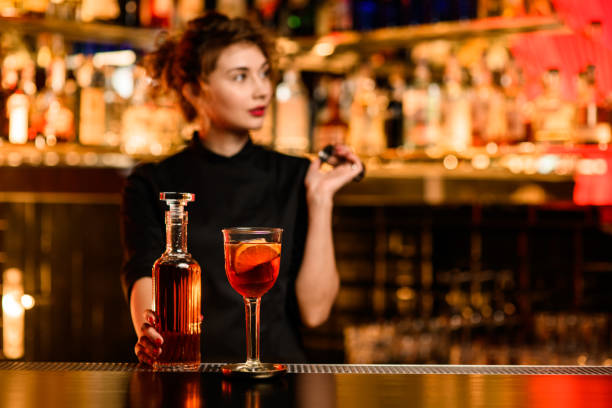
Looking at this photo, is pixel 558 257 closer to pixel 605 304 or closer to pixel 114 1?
pixel 605 304

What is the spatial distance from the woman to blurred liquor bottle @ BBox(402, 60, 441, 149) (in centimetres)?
117

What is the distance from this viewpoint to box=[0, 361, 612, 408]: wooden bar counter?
87 cm

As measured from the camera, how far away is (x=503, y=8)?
2842mm

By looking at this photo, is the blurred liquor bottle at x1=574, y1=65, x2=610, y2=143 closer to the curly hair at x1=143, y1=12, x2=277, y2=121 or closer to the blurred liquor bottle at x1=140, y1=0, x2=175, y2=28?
the curly hair at x1=143, y1=12, x2=277, y2=121

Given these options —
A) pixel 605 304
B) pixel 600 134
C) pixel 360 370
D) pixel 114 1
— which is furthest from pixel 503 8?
pixel 360 370

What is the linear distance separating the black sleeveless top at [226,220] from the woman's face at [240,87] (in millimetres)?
127

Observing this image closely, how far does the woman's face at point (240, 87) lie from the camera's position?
1.71 meters

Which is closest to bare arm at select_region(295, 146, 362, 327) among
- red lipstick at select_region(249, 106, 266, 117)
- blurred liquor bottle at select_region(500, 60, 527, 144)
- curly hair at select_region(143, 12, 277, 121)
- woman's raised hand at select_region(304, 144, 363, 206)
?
woman's raised hand at select_region(304, 144, 363, 206)

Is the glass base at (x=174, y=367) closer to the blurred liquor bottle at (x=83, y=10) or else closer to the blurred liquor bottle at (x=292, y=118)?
the blurred liquor bottle at (x=292, y=118)

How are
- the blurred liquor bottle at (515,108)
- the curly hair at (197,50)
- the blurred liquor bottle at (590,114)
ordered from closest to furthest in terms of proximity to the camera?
the curly hair at (197,50) → the blurred liquor bottle at (590,114) → the blurred liquor bottle at (515,108)

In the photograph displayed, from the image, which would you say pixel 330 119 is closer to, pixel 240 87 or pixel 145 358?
pixel 240 87

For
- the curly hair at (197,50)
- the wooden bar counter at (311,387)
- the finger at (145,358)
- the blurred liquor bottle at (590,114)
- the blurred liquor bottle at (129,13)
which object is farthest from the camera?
the blurred liquor bottle at (129,13)

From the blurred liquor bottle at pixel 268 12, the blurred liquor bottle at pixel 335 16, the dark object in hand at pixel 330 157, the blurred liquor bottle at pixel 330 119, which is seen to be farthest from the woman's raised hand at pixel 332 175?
the blurred liquor bottle at pixel 268 12

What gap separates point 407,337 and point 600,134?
3.03 ft
